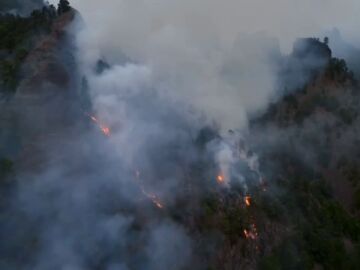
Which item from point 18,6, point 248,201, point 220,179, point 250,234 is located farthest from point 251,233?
point 18,6

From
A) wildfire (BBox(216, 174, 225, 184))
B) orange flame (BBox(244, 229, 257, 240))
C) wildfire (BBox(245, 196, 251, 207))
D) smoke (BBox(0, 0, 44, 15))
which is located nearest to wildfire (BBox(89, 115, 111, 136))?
wildfire (BBox(216, 174, 225, 184))

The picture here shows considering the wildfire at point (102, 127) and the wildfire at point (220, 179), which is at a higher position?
the wildfire at point (102, 127)

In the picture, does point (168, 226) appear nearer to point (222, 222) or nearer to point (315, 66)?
point (222, 222)

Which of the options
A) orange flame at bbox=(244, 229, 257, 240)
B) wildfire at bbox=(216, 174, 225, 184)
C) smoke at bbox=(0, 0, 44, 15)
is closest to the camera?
orange flame at bbox=(244, 229, 257, 240)

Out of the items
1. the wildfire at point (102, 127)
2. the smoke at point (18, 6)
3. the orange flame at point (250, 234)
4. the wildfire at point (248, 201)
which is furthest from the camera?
the smoke at point (18, 6)

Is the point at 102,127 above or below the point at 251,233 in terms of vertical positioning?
above

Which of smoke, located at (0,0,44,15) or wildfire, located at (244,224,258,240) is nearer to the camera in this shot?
wildfire, located at (244,224,258,240)

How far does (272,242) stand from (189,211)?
10.7m

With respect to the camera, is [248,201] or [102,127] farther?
[248,201]

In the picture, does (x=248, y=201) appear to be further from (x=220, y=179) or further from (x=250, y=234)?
(x=250, y=234)

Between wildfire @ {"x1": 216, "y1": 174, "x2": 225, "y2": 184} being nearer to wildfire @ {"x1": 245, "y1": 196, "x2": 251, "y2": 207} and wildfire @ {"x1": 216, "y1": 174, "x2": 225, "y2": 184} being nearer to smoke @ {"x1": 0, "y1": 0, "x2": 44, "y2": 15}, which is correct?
wildfire @ {"x1": 245, "y1": 196, "x2": 251, "y2": 207}

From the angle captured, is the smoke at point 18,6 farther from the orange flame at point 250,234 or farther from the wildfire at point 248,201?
the orange flame at point 250,234

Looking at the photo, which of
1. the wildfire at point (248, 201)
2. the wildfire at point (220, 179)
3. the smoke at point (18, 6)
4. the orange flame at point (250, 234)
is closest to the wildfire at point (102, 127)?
the wildfire at point (220, 179)

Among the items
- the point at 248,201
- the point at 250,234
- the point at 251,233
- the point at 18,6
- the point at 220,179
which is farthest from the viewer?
the point at 18,6
